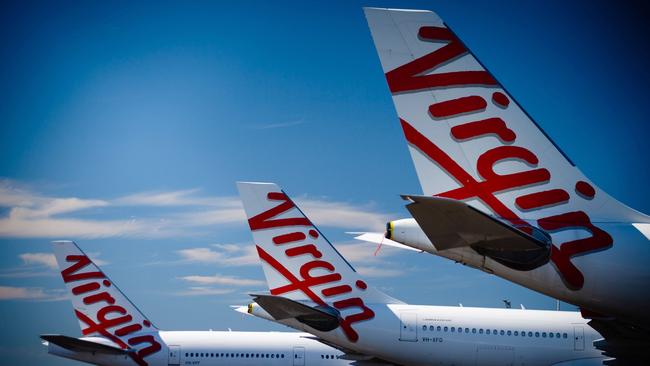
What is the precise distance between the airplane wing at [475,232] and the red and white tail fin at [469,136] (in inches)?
27.6

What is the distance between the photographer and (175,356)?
32312mm

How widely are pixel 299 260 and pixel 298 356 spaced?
6012mm

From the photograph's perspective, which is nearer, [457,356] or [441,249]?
[441,249]

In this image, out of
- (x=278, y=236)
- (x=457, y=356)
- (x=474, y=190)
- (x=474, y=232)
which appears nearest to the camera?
(x=474, y=232)

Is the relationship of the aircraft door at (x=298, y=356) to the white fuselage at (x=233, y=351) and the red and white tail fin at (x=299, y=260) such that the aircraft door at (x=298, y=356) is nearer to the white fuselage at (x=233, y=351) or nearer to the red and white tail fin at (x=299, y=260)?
the white fuselage at (x=233, y=351)

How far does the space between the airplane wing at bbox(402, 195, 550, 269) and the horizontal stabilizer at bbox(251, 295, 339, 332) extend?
45.3 ft

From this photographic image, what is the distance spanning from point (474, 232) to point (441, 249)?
0.50 metres

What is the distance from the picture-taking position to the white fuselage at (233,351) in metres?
31.0

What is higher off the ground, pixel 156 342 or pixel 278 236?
pixel 278 236

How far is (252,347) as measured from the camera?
31656mm

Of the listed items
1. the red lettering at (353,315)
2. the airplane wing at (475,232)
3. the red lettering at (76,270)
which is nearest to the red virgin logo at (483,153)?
the airplane wing at (475,232)

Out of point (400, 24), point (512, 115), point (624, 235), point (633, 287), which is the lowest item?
point (633, 287)

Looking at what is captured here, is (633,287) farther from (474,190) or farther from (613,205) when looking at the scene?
(474,190)

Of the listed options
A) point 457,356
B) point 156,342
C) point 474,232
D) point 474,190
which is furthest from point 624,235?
point 156,342
